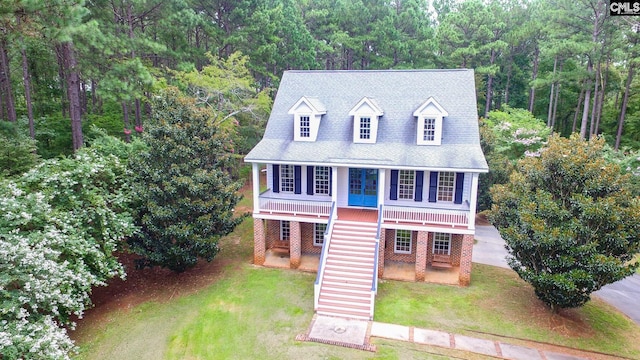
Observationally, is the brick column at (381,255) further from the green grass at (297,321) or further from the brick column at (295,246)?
the brick column at (295,246)

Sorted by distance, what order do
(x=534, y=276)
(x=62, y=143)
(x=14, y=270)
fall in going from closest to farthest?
1. (x=14, y=270)
2. (x=534, y=276)
3. (x=62, y=143)

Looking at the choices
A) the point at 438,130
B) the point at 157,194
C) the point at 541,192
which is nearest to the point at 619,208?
the point at 541,192

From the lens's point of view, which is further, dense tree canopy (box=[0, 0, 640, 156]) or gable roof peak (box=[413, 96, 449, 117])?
dense tree canopy (box=[0, 0, 640, 156])

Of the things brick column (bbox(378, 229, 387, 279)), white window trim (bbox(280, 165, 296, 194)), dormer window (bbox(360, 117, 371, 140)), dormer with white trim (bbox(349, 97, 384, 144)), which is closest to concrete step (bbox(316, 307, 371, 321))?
brick column (bbox(378, 229, 387, 279))

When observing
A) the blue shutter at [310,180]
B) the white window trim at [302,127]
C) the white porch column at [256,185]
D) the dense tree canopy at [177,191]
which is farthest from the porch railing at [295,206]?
the white window trim at [302,127]

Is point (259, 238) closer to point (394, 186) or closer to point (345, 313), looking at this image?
point (345, 313)

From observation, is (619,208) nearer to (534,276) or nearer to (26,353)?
(534,276)

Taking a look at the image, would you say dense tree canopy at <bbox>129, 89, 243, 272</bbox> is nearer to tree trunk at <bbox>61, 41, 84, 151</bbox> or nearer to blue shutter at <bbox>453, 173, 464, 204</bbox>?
tree trunk at <bbox>61, 41, 84, 151</bbox>
